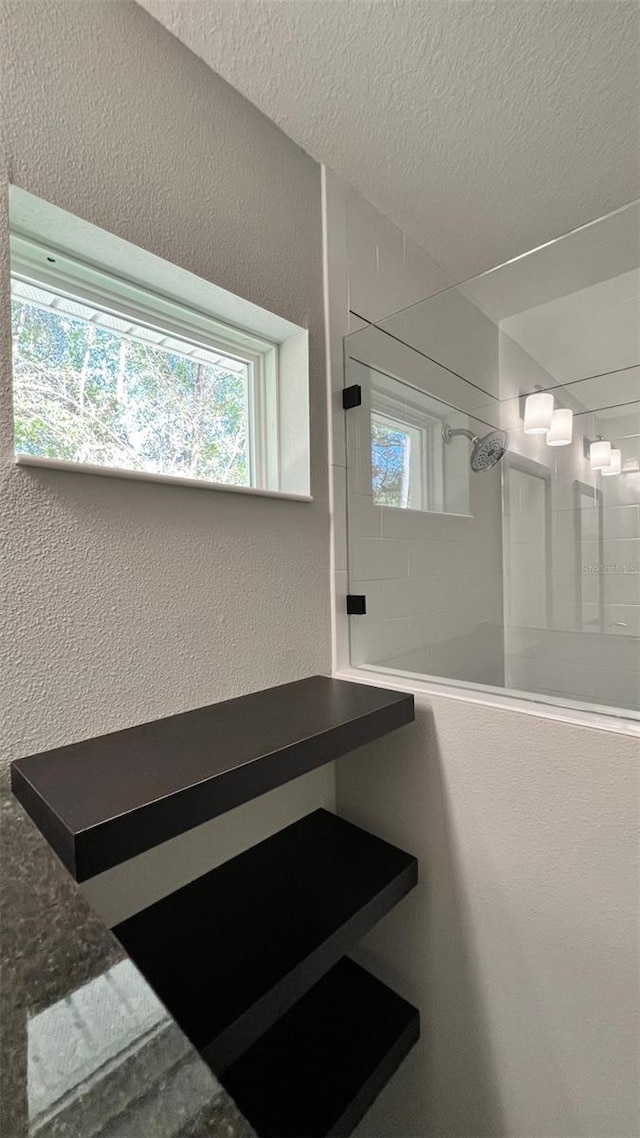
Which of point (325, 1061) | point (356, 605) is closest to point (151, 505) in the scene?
point (356, 605)

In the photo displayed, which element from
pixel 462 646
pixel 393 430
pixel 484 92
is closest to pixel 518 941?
pixel 462 646

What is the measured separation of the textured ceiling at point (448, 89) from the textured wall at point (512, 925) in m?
1.43

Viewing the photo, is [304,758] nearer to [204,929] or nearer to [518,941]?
[204,929]

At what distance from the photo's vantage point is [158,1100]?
0.37 metres

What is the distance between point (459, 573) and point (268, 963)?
4.32ft

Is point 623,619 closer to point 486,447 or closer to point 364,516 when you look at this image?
point 486,447

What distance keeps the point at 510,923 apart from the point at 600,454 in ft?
4.78

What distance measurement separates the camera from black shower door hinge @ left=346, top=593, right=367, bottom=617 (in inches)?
52.7

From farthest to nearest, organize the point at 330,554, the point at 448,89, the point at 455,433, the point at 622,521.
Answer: the point at 455,433 → the point at 622,521 → the point at 330,554 → the point at 448,89

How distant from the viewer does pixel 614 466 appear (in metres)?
1.63

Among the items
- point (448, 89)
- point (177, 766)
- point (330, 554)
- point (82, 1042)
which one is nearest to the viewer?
point (82, 1042)

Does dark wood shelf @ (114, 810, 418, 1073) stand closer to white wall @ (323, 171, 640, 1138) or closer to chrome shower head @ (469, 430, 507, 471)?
white wall @ (323, 171, 640, 1138)

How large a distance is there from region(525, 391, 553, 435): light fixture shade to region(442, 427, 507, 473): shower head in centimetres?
10

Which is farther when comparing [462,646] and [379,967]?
[462,646]
